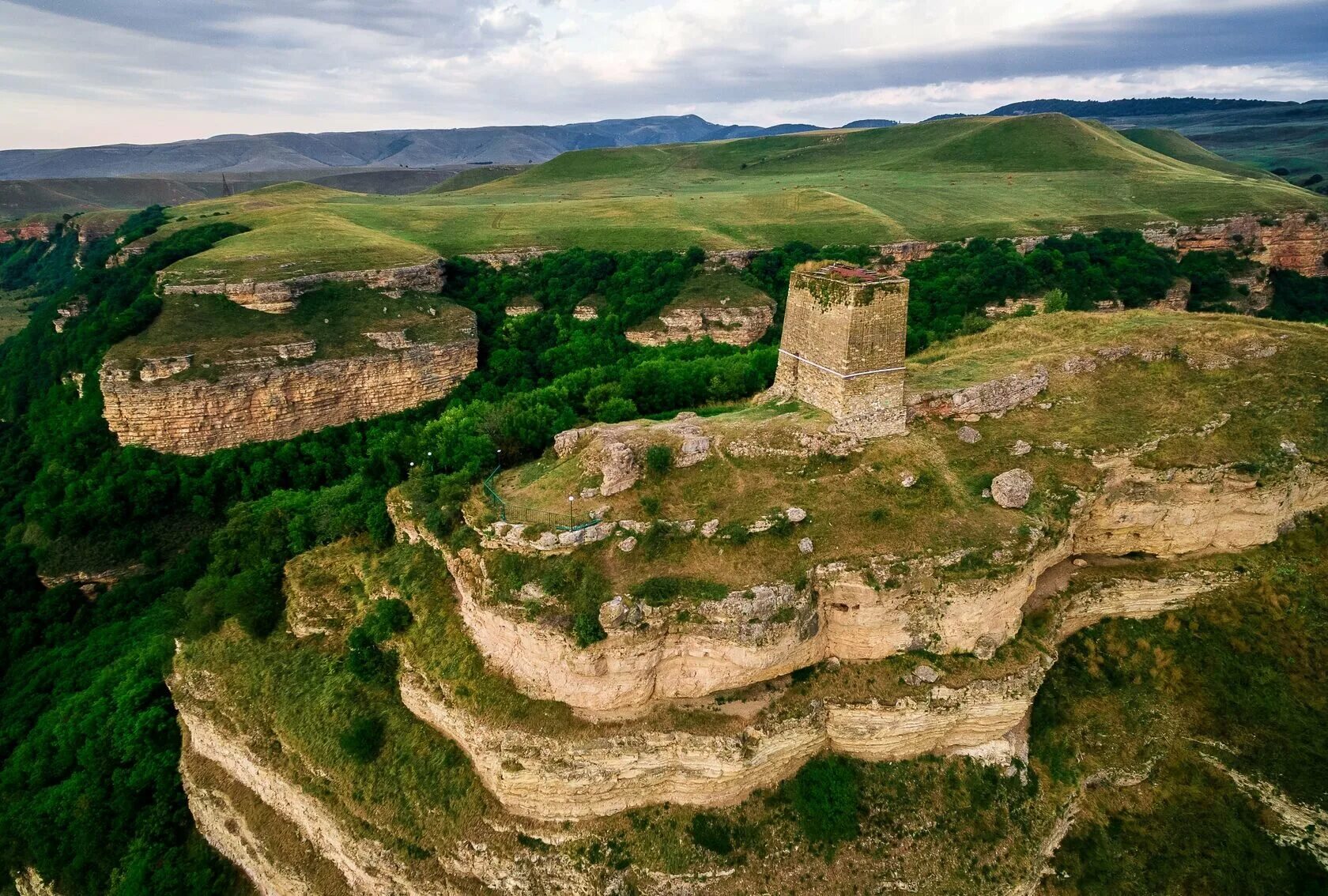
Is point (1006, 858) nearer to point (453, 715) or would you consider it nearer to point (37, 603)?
point (453, 715)

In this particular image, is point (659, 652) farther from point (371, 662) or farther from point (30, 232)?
point (30, 232)

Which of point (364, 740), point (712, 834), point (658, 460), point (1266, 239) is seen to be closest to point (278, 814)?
point (364, 740)

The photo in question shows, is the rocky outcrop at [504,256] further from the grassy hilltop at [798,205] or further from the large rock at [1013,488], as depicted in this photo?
the large rock at [1013,488]

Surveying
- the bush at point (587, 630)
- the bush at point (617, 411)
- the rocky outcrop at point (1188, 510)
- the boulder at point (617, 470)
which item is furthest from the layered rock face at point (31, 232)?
the rocky outcrop at point (1188, 510)

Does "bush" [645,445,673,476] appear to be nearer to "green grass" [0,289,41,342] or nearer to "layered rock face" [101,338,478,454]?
"layered rock face" [101,338,478,454]

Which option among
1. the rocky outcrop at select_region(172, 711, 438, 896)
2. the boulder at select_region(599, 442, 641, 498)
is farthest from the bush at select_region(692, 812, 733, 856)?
the boulder at select_region(599, 442, 641, 498)

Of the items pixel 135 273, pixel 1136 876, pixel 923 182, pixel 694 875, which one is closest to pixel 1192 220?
pixel 923 182
